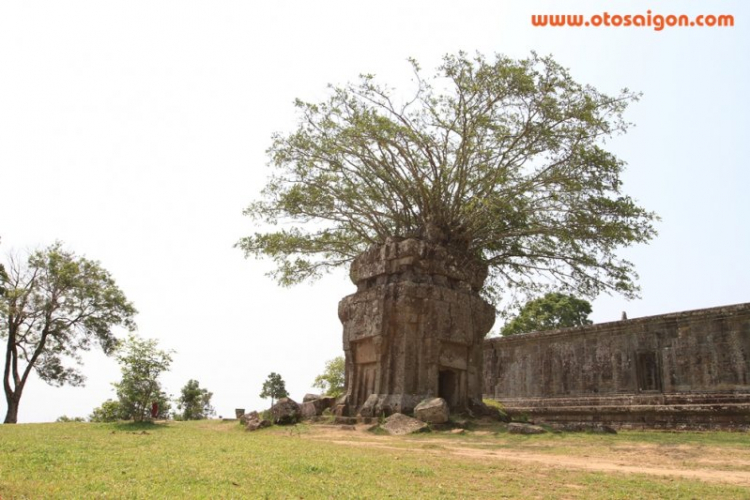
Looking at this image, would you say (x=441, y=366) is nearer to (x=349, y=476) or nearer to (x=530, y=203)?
(x=530, y=203)

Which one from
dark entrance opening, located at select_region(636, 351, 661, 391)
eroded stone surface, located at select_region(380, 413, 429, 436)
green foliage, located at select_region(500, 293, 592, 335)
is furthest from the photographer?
green foliage, located at select_region(500, 293, 592, 335)

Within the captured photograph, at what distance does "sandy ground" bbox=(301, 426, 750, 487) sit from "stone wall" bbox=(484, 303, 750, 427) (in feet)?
21.5

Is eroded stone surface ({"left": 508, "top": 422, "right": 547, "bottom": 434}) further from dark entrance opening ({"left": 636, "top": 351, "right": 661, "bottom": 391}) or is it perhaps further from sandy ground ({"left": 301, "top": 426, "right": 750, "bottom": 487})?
dark entrance opening ({"left": 636, "top": 351, "right": 661, "bottom": 391})

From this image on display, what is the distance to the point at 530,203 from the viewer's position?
56.1ft

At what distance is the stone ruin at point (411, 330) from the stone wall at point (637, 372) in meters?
4.63

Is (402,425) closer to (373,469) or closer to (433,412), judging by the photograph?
(433,412)

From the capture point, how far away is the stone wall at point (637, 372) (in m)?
16.7

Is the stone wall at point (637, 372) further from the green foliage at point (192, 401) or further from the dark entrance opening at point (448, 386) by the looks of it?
the green foliage at point (192, 401)

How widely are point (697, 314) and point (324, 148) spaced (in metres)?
11.8

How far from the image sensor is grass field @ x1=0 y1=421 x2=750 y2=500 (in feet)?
19.9

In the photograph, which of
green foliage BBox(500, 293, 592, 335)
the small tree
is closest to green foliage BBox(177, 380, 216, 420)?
the small tree

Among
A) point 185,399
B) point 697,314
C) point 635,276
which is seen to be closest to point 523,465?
point 635,276

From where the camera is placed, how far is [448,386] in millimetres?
16609

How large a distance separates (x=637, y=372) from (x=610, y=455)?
407 inches
